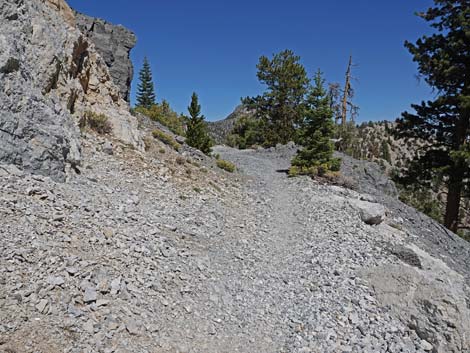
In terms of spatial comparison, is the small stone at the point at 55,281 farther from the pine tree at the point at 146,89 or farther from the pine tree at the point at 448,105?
the pine tree at the point at 146,89

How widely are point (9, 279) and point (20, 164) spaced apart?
144 inches

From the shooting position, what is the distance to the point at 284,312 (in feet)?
21.3

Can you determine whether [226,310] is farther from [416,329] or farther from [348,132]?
[348,132]

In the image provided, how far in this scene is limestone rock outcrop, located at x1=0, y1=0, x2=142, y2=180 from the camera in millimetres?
7410

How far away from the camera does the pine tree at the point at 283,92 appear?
33188 millimetres

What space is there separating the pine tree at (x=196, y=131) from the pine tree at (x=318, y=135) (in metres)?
5.60

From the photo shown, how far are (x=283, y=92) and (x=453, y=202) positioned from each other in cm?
2144

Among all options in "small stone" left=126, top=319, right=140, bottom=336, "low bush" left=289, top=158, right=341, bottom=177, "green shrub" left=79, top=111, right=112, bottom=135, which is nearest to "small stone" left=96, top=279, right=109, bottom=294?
"small stone" left=126, top=319, right=140, bottom=336

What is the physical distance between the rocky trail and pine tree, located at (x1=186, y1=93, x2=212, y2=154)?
26.7 feet

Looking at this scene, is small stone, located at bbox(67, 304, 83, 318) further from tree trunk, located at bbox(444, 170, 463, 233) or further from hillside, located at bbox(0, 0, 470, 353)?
tree trunk, located at bbox(444, 170, 463, 233)

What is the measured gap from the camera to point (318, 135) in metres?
16.9

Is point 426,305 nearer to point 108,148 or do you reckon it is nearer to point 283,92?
point 108,148

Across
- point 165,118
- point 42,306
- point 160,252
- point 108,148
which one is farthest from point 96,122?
point 165,118

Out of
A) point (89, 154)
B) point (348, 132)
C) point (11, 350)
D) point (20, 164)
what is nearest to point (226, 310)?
point (11, 350)
